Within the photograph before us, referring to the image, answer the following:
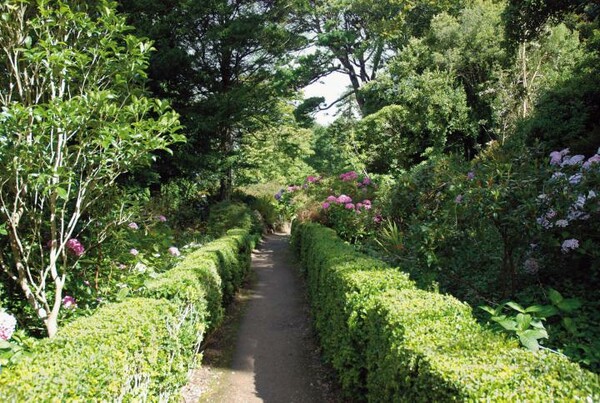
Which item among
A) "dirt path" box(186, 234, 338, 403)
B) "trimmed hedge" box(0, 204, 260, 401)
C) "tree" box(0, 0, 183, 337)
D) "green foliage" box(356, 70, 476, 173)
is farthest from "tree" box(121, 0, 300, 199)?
"trimmed hedge" box(0, 204, 260, 401)

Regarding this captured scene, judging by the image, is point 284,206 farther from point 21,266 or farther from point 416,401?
point 416,401

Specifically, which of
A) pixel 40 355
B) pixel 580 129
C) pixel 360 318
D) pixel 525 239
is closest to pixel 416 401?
pixel 360 318

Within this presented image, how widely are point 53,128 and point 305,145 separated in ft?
78.5

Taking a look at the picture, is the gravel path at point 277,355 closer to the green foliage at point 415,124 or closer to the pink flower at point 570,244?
the pink flower at point 570,244

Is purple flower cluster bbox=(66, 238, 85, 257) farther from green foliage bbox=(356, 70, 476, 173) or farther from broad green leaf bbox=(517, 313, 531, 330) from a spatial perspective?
green foliage bbox=(356, 70, 476, 173)

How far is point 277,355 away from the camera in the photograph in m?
5.46

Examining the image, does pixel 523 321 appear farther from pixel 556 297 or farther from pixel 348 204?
pixel 348 204

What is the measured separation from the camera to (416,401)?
2.18m

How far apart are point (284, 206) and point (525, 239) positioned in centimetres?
1700

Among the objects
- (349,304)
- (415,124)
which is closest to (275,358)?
(349,304)

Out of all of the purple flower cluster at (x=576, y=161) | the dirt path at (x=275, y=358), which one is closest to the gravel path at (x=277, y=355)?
the dirt path at (x=275, y=358)

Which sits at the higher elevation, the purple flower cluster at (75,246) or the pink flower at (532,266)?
the purple flower cluster at (75,246)

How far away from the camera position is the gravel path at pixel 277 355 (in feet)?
14.5

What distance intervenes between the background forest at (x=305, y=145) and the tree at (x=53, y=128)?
0.03 metres
